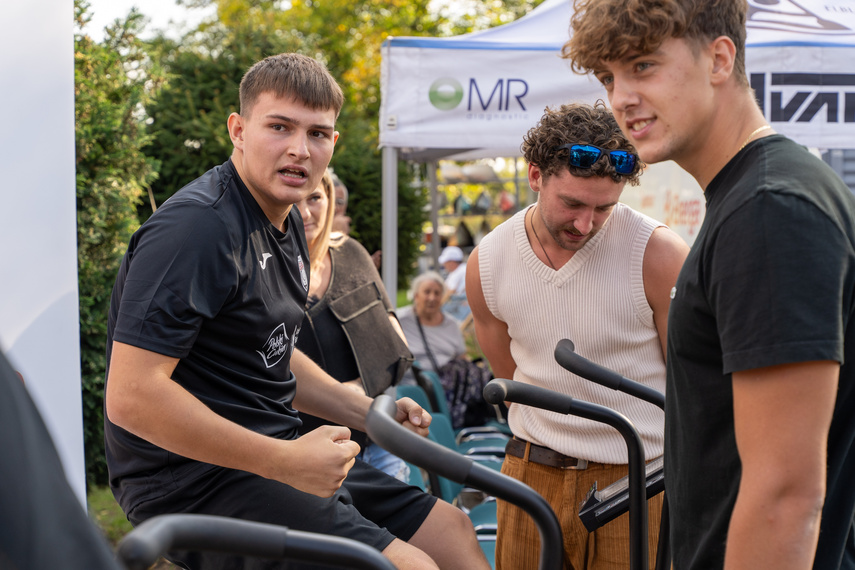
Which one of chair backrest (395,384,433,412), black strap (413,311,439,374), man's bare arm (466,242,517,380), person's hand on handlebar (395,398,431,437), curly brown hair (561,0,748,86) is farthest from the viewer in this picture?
black strap (413,311,439,374)

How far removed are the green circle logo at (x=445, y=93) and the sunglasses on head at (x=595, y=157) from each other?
2030mm

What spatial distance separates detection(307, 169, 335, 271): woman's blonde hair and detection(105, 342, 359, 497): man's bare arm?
1.50 metres

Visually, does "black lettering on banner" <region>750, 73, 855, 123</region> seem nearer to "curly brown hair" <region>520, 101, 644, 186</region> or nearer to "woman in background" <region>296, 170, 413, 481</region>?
"curly brown hair" <region>520, 101, 644, 186</region>

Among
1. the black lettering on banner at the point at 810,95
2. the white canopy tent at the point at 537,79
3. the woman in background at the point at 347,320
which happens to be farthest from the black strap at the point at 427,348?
the black lettering on banner at the point at 810,95

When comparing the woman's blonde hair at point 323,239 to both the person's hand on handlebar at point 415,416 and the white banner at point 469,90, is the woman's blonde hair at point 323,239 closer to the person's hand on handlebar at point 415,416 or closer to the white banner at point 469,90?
the white banner at point 469,90

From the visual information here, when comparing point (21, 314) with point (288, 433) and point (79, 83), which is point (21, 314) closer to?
point (288, 433)

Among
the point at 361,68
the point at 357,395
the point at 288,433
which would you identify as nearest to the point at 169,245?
→ the point at 288,433

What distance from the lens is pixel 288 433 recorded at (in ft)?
6.24

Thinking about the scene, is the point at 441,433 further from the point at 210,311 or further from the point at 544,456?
the point at 210,311

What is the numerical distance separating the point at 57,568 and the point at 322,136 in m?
1.58

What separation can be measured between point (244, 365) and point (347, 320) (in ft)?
4.01

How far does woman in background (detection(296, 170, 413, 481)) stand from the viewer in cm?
295

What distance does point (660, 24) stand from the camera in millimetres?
1164

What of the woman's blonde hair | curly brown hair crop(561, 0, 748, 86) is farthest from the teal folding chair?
curly brown hair crop(561, 0, 748, 86)
